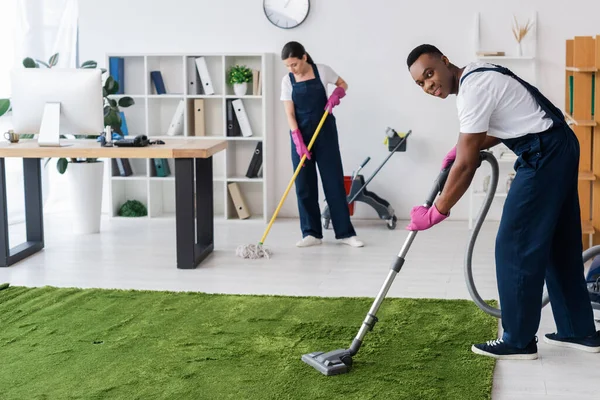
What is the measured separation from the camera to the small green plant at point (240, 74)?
6.62 m

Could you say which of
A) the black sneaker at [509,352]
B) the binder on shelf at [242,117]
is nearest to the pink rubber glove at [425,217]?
the black sneaker at [509,352]

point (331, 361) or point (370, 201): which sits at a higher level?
point (370, 201)

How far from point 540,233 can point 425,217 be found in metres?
0.45

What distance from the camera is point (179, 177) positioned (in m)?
5.01

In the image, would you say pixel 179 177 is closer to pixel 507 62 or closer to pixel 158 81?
pixel 158 81

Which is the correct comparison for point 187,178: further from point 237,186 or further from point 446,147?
point 446,147

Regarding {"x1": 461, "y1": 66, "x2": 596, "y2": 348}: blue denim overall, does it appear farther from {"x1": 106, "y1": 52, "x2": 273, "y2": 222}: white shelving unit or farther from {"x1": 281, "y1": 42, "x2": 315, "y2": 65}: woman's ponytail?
{"x1": 106, "y1": 52, "x2": 273, "y2": 222}: white shelving unit

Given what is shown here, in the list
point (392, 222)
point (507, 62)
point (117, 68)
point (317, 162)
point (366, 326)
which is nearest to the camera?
point (366, 326)

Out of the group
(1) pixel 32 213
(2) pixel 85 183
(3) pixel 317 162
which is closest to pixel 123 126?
(2) pixel 85 183

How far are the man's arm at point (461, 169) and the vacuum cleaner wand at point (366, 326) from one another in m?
0.17

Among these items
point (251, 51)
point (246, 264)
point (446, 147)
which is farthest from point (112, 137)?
point (446, 147)

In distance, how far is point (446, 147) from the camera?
6.62 m

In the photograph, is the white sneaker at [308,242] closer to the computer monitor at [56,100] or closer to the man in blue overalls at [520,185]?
the computer monitor at [56,100]

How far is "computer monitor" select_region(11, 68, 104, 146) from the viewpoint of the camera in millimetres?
5035
